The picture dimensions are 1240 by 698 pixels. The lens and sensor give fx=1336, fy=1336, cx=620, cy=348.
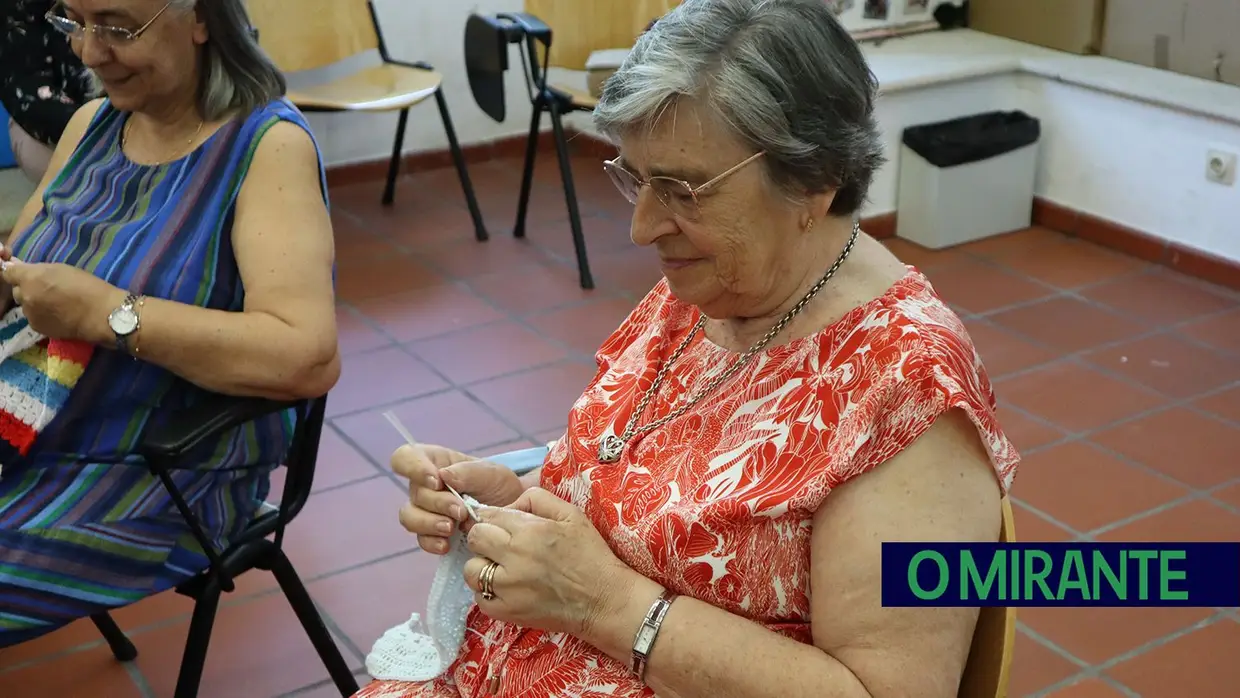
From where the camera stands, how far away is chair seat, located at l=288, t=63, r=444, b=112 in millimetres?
4355

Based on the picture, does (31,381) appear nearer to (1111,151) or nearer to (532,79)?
(532,79)

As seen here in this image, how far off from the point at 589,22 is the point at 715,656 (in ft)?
11.4

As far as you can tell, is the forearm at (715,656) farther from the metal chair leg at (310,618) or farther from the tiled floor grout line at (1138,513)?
the tiled floor grout line at (1138,513)

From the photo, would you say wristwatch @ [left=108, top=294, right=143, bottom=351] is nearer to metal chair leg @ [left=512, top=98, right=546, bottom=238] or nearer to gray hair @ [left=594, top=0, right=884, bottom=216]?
gray hair @ [left=594, top=0, right=884, bottom=216]

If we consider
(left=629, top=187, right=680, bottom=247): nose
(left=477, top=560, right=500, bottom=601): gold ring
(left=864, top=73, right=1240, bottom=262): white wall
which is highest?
(left=629, top=187, right=680, bottom=247): nose

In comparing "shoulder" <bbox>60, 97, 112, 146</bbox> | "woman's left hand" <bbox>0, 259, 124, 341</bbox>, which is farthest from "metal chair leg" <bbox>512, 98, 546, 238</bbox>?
"woman's left hand" <bbox>0, 259, 124, 341</bbox>

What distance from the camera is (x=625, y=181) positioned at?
1464 millimetres

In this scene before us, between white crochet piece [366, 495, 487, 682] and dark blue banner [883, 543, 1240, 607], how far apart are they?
0.53 metres

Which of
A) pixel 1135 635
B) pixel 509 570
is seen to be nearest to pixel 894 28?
pixel 1135 635

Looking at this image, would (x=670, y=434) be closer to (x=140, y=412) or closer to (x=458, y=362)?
(x=140, y=412)

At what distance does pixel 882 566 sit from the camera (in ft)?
4.06

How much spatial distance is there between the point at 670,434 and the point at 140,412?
0.90 metres

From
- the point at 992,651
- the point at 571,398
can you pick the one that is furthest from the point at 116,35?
the point at 571,398

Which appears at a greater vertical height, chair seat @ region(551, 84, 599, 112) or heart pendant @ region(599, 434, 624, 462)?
heart pendant @ region(599, 434, 624, 462)
